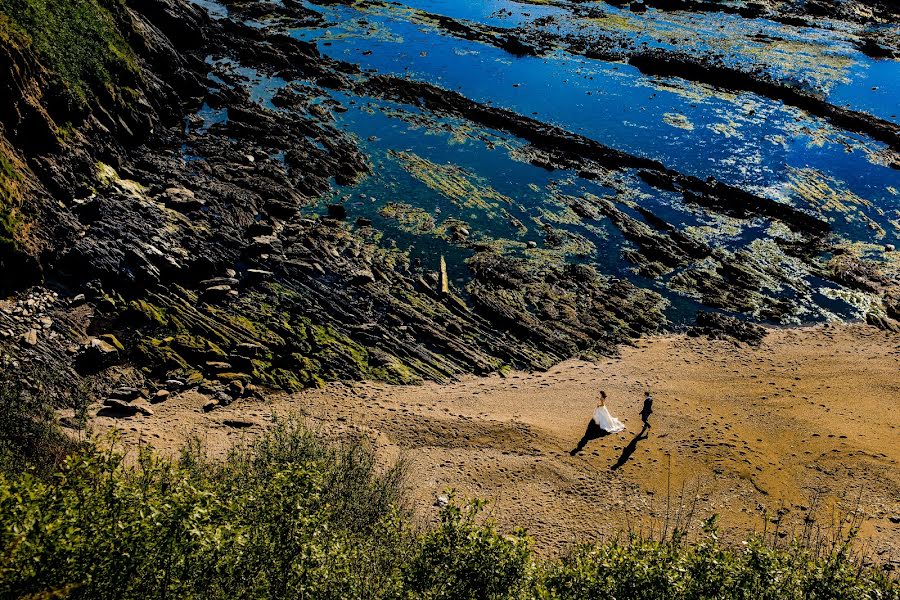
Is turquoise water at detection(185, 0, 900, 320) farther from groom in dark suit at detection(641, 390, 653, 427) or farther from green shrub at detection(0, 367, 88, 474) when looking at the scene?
green shrub at detection(0, 367, 88, 474)

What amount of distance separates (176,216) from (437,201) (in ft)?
75.2

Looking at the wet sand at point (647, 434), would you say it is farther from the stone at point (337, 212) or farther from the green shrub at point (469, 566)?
the stone at point (337, 212)

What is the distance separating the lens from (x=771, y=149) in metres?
66.9

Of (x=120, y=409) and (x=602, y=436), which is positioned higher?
(x=602, y=436)

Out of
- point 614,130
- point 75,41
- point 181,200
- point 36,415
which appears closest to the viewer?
point 36,415

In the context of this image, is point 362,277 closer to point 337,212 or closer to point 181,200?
point 337,212

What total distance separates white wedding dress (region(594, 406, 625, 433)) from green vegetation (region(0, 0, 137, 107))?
4696 cm

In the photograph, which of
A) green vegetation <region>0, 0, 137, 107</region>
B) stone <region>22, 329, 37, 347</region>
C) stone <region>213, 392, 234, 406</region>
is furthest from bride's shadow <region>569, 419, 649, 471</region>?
green vegetation <region>0, 0, 137, 107</region>

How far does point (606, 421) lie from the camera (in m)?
33.1

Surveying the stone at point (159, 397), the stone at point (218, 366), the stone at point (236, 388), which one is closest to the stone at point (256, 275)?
the stone at point (218, 366)

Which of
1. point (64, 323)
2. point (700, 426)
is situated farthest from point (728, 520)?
point (64, 323)

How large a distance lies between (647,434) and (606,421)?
240 cm

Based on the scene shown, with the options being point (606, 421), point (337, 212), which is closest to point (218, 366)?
point (337, 212)

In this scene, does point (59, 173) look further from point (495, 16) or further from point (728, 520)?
point (495, 16)
